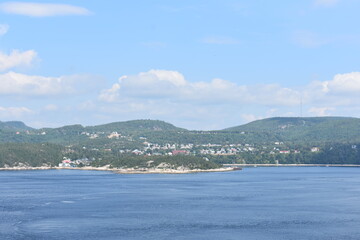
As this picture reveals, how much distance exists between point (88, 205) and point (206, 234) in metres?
32.1

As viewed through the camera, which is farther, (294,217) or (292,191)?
(292,191)

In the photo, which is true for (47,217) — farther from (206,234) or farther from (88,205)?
(206,234)

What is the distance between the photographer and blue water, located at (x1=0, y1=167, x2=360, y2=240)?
2783 inches

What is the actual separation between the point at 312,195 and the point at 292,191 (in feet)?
29.1

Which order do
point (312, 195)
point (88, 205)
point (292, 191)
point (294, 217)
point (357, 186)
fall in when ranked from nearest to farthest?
point (294, 217), point (88, 205), point (312, 195), point (292, 191), point (357, 186)

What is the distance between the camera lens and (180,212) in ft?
288

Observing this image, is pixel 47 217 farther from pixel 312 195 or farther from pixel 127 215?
pixel 312 195

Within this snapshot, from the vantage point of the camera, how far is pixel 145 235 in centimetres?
6919

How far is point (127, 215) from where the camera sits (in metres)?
85.0

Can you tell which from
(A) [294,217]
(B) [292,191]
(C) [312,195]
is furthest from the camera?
(B) [292,191]

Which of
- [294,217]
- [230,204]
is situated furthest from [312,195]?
[294,217]

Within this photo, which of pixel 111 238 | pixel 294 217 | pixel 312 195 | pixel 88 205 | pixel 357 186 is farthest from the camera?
pixel 357 186

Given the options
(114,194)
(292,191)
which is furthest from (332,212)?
(114,194)

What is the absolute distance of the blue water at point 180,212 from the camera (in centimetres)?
7069
